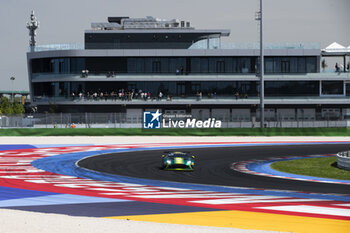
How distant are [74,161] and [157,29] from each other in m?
45.8

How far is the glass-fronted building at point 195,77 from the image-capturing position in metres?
69.1

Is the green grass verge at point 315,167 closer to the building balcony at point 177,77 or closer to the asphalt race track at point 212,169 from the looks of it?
the asphalt race track at point 212,169

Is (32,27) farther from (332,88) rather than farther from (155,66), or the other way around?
(332,88)

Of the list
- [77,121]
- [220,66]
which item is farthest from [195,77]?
[77,121]

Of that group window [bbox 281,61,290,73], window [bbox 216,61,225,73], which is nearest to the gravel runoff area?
window [bbox 216,61,225,73]

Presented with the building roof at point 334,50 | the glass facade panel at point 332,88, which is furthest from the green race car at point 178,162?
the building roof at point 334,50

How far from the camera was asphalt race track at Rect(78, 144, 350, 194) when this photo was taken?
734 inches

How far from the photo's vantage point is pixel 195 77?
2751 inches

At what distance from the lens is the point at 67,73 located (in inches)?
2749

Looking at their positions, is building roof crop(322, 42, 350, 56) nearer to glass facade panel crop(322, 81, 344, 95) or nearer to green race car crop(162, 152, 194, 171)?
glass facade panel crop(322, 81, 344, 95)

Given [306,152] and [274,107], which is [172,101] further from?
[306,152]

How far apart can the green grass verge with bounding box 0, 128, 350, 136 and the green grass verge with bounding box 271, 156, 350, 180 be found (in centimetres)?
2022

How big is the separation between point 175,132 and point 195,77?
21.4m

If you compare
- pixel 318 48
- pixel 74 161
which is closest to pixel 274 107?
pixel 318 48
